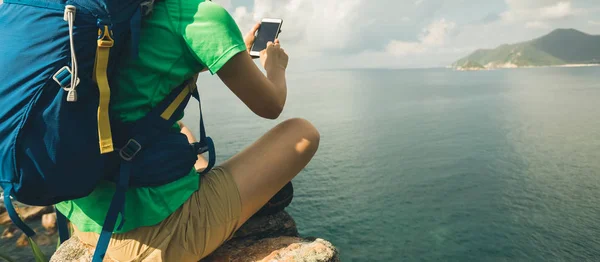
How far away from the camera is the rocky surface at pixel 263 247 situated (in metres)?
3.37

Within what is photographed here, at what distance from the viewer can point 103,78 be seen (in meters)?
2.08

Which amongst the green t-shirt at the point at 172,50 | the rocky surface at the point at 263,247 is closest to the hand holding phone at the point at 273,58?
the green t-shirt at the point at 172,50

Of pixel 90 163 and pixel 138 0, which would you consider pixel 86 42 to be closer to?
pixel 138 0

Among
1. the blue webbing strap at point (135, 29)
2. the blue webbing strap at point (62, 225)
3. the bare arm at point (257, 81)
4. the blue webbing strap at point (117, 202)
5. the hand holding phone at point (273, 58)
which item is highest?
the blue webbing strap at point (135, 29)

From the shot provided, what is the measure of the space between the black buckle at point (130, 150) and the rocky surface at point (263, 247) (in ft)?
3.84

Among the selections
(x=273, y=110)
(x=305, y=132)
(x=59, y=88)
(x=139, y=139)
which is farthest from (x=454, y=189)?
(x=59, y=88)

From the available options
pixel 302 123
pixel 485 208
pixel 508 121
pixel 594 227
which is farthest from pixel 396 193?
pixel 508 121

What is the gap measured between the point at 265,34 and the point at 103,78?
1665 mm

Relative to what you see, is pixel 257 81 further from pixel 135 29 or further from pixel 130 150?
pixel 130 150

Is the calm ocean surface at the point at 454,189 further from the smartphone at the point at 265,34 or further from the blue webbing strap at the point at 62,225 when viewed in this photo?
the smartphone at the point at 265,34

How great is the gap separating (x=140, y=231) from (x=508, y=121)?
55.0 metres

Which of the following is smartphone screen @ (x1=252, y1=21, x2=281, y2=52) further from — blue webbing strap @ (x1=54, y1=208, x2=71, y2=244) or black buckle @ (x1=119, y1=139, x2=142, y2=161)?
blue webbing strap @ (x1=54, y1=208, x2=71, y2=244)

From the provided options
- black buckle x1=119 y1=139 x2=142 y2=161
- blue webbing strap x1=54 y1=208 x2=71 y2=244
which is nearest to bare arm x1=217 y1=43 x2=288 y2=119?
black buckle x1=119 y1=139 x2=142 y2=161

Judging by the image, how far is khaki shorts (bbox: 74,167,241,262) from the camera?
9.03ft
